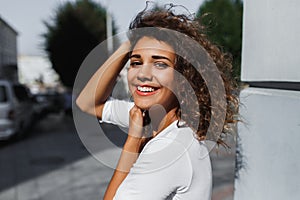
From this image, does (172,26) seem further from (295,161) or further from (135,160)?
(295,161)

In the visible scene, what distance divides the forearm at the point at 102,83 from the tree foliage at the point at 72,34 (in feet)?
78.5

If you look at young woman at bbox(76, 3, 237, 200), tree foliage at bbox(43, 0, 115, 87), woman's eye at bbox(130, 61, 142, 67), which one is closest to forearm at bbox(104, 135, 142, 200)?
young woman at bbox(76, 3, 237, 200)

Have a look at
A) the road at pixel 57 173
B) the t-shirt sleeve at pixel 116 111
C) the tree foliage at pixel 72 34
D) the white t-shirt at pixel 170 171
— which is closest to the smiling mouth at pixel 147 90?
the white t-shirt at pixel 170 171

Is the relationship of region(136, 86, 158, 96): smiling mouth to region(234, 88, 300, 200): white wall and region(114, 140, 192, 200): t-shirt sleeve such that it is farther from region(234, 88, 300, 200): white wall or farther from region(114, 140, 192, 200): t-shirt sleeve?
region(234, 88, 300, 200): white wall

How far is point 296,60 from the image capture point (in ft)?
4.28

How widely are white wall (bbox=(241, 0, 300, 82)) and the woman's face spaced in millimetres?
515

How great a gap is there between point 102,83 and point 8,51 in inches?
1731

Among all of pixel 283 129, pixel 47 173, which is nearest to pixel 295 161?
pixel 283 129

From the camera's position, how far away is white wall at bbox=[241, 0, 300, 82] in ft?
4.32

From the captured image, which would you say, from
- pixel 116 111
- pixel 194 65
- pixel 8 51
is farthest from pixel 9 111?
pixel 8 51

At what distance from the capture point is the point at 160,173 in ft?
3.49

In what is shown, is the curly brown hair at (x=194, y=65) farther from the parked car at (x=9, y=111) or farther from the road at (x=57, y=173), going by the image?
the parked car at (x=9, y=111)

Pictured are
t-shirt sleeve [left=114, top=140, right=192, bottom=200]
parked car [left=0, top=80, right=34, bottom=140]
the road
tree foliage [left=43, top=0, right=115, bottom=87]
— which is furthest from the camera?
tree foliage [left=43, top=0, right=115, bottom=87]

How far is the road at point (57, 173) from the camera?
5172mm
